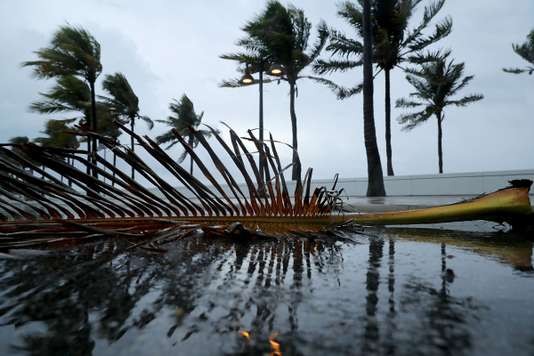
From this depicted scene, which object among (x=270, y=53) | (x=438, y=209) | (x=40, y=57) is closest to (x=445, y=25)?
(x=270, y=53)

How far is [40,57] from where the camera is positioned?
1739 centimetres

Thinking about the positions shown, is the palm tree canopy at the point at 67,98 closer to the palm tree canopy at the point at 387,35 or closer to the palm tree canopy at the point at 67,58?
the palm tree canopy at the point at 67,58

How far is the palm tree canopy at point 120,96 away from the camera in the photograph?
25250mm

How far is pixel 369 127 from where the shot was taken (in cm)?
912

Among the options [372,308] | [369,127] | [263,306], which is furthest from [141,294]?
[369,127]

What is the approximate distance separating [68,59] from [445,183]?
18.6 m

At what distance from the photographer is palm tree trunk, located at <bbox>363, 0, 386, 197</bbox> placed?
9156 mm

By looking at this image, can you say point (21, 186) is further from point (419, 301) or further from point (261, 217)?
point (419, 301)

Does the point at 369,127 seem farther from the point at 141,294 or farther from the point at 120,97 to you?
the point at 120,97

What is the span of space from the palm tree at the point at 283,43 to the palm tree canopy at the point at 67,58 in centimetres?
796

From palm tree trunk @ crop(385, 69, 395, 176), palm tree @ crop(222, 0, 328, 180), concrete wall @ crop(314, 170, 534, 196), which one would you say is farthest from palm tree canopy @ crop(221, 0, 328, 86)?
concrete wall @ crop(314, 170, 534, 196)

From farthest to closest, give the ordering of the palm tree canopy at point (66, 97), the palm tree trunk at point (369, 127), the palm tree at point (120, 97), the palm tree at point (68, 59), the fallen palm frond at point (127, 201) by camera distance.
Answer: the palm tree at point (120, 97), the palm tree canopy at point (66, 97), the palm tree at point (68, 59), the palm tree trunk at point (369, 127), the fallen palm frond at point (127, 201)

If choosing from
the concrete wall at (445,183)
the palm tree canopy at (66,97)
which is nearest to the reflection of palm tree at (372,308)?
the concrete wall at (445,183)

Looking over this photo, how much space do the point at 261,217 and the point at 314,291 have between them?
2.11 ft
